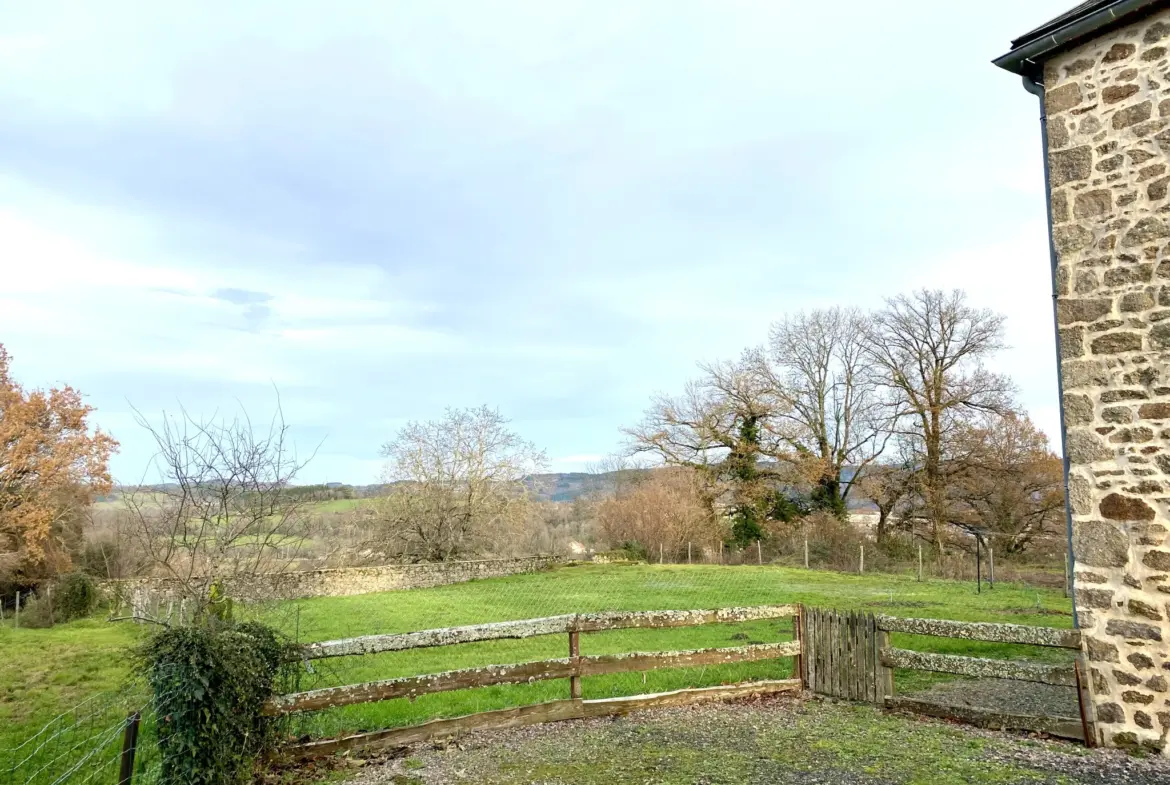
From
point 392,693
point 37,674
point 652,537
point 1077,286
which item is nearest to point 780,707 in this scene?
point 392,693

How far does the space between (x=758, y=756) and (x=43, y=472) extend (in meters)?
30.8

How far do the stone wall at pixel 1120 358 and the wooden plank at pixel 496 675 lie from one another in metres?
3.08

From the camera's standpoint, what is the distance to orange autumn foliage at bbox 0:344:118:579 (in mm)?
25484

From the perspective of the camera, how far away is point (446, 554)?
34719mm

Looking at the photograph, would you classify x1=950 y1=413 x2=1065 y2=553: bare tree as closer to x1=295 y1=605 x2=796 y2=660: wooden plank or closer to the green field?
the green field

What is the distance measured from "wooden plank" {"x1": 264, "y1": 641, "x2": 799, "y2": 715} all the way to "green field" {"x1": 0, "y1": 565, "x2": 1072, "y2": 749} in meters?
0.68

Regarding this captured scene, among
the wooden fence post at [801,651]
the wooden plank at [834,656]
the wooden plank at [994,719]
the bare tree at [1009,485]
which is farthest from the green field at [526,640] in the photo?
the bare tree at [1009,485]

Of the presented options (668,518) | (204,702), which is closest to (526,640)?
(204,702)

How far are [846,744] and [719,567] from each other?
2351 cm

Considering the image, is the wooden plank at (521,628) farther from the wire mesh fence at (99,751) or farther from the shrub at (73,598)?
the shrub at (73,598)

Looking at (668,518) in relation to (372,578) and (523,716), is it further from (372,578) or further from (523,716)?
(523,716)

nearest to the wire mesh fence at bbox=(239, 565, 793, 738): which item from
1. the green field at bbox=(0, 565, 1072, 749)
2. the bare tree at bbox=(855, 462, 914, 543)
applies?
the green field at bbox=(0, 565, 1072, 749)

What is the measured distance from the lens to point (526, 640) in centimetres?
1360

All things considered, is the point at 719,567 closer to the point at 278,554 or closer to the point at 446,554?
the point at 446,554
